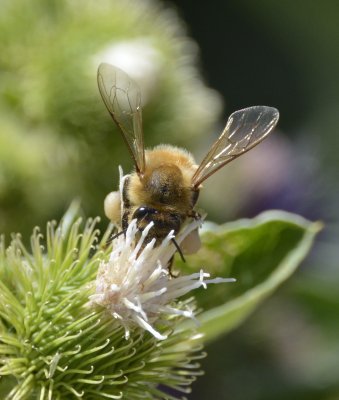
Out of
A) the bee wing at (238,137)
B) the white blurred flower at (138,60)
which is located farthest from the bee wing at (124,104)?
the white blurred flower at (138,60)

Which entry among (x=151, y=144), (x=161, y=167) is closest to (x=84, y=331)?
(x=161, y=167)

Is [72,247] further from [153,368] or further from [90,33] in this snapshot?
[90,33]

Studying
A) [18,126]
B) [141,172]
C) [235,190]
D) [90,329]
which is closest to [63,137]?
[18,126]

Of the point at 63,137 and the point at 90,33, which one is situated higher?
the point at 90,33

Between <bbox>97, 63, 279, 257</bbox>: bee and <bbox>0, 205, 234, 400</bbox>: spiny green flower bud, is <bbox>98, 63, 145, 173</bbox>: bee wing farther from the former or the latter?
<bbox>0, 205, 234, 400</bbox>: spiny green flower bud

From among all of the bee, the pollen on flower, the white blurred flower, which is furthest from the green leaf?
the white blurred flower

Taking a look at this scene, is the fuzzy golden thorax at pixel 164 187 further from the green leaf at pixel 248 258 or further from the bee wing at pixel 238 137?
the green leaf at pixel 248 258

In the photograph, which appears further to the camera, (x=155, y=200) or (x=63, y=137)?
(x=63, y=137)
